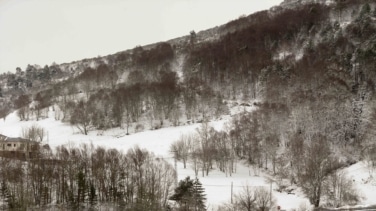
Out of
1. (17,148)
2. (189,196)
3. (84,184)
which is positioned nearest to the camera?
(189,196)

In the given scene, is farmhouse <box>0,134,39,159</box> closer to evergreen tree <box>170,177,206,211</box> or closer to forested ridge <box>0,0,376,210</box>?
forested ridge <box>0,0,376,210</box>

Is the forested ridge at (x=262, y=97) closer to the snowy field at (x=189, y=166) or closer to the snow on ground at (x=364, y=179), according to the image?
the snow on ground at (x=364, y=179)

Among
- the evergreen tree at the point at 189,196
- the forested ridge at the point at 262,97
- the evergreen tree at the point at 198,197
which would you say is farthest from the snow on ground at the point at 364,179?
the evergreen tree at the point at 189,196

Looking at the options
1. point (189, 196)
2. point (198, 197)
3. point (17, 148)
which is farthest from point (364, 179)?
point (17, 148)

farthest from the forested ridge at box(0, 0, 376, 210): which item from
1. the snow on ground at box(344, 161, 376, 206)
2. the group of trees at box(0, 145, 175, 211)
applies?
the snow on ground at box(344, 161, 376, 206)

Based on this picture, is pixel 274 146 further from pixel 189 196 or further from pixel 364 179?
pixel 189 196

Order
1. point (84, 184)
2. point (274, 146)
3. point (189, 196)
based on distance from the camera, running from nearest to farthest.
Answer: point (189, 196), point (84, 184), point (274, 146)
